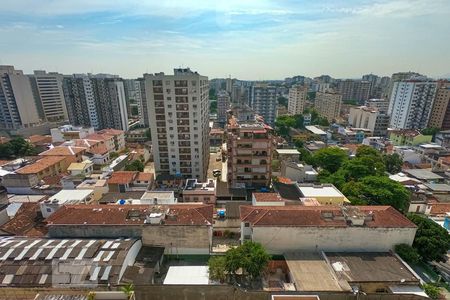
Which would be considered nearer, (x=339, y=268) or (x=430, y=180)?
(x=339, y=268)

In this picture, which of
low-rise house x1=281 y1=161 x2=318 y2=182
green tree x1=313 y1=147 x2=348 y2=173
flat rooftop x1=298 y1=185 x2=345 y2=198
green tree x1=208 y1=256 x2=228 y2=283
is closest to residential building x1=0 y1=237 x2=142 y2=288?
green tree x1=208 y1=256 x2=228 y2=283

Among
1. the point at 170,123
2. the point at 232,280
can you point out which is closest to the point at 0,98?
the point at 170,123

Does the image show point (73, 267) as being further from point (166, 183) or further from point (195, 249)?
point (166, 183)

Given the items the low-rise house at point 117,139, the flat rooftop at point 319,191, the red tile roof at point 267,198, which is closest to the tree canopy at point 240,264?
the red tile roof at point 267,198

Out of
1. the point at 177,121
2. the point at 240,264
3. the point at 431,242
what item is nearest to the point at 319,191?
the point at 431,242

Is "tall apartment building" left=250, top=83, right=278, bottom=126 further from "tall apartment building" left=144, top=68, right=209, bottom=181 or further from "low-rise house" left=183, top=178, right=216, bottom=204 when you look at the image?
"low-rise house" left=183, top=178, right=216, bottom=204

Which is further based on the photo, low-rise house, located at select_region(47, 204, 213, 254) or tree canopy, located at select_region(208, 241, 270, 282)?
low-rise house, located at select_region(47, 204, 213, 254)

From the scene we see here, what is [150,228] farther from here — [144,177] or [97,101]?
[97,101]
